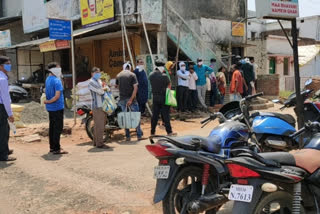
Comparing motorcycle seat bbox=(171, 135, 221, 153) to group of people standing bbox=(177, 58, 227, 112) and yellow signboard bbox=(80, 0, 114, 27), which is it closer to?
group of people standing bbox=(177, 58, 227, 112)

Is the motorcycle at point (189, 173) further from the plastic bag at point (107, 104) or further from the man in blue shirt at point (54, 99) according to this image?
the plastic bag at point (107, 104)

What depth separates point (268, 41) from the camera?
23.5 metres

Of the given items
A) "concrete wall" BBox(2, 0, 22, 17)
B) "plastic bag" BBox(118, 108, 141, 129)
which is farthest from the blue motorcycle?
"concrete wall" BBox(2, 0, 22, 17)

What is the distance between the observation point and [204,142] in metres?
3.52

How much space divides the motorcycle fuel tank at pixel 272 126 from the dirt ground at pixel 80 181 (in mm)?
1175

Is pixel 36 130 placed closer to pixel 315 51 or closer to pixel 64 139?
pixel 64 139

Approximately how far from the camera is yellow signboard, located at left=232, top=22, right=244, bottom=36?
15719mm

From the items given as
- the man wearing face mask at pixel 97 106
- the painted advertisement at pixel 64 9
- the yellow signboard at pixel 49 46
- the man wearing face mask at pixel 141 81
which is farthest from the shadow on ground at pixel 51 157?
the painted advertisement at pixel 64 9

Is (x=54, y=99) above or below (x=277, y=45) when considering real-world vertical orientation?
below

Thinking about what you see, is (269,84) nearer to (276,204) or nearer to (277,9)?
(277,9)

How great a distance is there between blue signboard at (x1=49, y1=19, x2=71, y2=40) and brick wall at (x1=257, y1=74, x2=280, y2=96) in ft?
29.9

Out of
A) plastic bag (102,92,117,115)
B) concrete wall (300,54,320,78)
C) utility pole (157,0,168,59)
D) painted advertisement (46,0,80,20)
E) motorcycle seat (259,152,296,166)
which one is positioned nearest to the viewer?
motorcycle seat (259,152,296,166)

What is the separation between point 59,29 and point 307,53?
2042 cm

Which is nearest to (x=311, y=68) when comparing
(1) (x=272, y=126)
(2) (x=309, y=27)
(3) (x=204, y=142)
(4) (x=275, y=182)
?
(2) (x=309, y=27)
